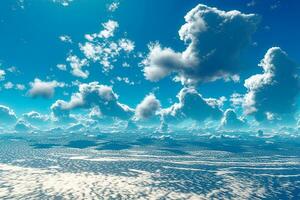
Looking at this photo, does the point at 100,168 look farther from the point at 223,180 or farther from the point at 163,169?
the point at 223,180

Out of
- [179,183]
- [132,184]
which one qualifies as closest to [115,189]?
[132,184]

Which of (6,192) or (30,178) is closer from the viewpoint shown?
(6,192)

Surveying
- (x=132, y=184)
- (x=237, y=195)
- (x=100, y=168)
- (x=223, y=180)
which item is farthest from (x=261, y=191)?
(x=100, y=168)

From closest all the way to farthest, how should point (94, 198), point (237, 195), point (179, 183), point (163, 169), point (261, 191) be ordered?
point (94, 198) → point (237, 195) → point (261, 191) → point (179, 183) → point (163, 169)

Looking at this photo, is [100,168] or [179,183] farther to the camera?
[100,168]

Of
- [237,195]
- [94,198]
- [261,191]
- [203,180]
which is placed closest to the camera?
[94,198]

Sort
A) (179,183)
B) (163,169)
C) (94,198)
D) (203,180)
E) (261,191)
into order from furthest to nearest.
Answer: (163,169) < (203,180) < (179,183) < (261,191) < (94,198)

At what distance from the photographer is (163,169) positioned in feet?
606

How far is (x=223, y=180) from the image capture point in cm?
15212

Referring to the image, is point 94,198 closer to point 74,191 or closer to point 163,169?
point 74,191

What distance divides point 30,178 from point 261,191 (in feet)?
334

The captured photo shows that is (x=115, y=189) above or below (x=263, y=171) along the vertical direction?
below

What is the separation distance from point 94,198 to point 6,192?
33.0 m

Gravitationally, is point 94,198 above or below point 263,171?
below
